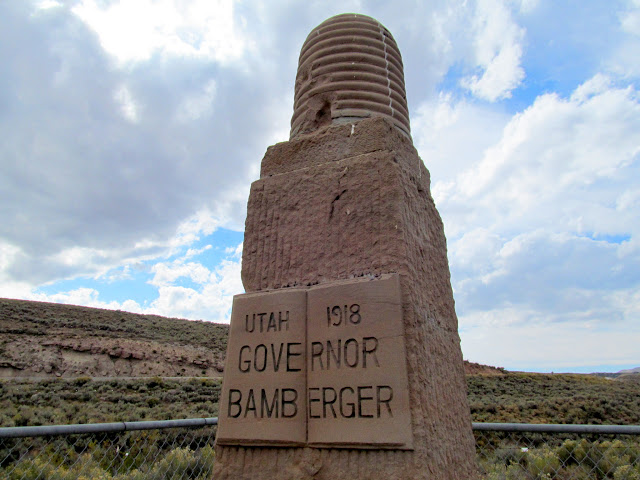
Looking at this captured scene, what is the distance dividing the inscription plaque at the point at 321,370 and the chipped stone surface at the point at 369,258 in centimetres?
7

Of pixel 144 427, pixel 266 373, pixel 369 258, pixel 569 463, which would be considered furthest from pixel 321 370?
pixel 569 463

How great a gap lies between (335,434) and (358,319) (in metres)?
0.57

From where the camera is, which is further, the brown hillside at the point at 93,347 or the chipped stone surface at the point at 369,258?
the brown hillside at the point at 93,347

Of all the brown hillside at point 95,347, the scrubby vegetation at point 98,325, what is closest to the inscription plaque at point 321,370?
the brown hillside at point 95,347

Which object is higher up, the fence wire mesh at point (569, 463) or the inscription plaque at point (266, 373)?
the inscription plaque at point (266, 373)

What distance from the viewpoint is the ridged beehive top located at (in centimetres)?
327

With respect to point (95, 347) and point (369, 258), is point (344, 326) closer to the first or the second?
point (369, 258)

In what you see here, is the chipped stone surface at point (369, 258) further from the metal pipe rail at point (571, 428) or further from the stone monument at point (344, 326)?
the metal pipe rail at point (571, 428)

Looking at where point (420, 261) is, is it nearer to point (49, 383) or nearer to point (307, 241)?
point (307, 241)

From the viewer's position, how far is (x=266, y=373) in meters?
2.34

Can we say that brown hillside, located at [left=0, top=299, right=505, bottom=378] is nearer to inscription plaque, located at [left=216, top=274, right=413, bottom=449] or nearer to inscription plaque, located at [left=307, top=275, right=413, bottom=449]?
inscription plaque, located at [left=216, top=274, right=413, bottom=449]

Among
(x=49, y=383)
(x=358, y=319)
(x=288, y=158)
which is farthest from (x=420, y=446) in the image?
(x=49, y=383)

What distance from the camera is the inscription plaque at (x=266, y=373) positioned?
A: 2.22 meters

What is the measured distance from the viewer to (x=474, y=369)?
35.8 metres
